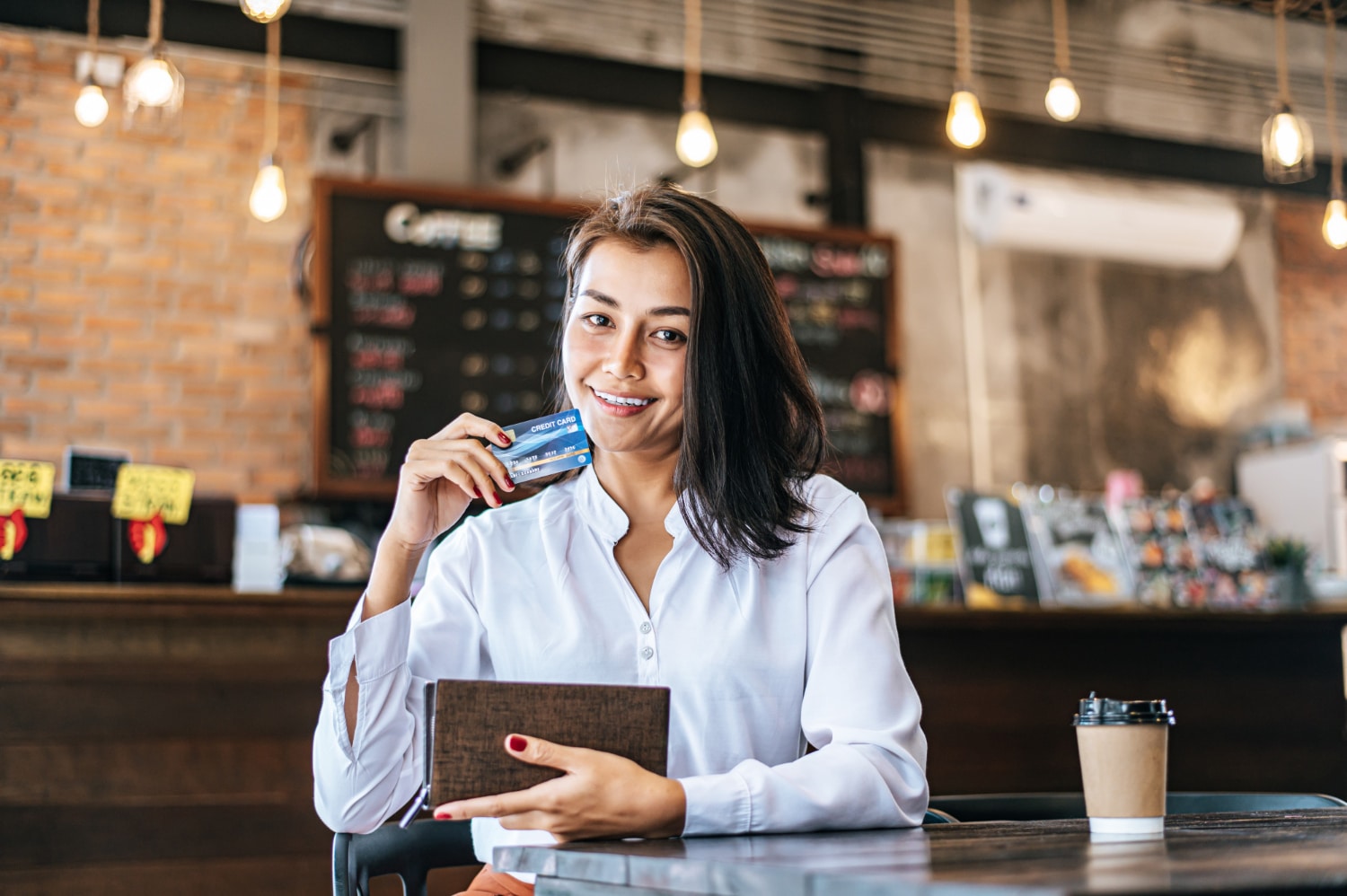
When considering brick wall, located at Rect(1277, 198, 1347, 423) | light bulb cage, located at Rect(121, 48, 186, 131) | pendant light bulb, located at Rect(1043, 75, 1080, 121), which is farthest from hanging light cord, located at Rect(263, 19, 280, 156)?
brick wall, located at Rect(1277, 198, 1347, 423)

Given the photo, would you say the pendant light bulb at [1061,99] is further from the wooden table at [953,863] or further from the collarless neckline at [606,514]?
the wooden table at [953,863]

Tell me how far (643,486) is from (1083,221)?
15.0 feet

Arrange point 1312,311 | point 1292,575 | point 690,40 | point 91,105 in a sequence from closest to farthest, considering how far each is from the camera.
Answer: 1. point 91,105
2. point 1292,575
3. point 690,40
4. point 1312,311

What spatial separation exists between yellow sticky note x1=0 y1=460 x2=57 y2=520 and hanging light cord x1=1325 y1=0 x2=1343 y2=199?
5.13 meters

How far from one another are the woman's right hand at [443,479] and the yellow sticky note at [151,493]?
1.80m

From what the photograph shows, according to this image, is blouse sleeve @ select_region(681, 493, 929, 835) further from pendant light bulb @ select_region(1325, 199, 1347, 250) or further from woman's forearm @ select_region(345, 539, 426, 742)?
pendant light bulb @ select_region(1325, 199, 1347, 250)

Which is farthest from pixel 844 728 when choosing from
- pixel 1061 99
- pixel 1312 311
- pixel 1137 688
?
pixel 1312 311

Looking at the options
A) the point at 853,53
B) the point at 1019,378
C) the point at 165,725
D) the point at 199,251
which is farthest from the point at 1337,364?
the point at 165,725

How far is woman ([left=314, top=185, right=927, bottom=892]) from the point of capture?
5.00ft

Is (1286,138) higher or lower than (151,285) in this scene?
higher

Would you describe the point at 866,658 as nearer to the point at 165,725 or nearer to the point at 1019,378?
the point at 165,725

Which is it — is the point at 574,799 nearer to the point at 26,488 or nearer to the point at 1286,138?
the point at 26,488

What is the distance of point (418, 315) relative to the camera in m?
4.73

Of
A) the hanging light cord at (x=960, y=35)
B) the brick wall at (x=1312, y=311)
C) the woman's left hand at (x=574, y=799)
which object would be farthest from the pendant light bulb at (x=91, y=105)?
the brick wall at (x=1312, y=311)
